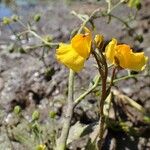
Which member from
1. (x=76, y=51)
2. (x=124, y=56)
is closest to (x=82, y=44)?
(x=76, y=51)

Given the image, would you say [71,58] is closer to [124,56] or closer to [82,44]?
[82,44]

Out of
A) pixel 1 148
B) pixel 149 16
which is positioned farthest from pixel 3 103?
pixel 149 16

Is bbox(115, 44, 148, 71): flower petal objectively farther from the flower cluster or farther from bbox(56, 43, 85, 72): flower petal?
bbox(56, 43, 85, 72): flower petal

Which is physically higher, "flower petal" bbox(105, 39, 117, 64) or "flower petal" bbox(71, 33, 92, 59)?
"flower petal" bbox(71, 33, 92, 59)

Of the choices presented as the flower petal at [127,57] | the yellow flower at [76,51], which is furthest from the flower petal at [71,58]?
the flower petal at [127,57]

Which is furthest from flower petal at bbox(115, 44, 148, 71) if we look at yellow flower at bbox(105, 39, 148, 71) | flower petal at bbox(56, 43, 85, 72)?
flower petal at bbox(56, 43, 85, 72)
